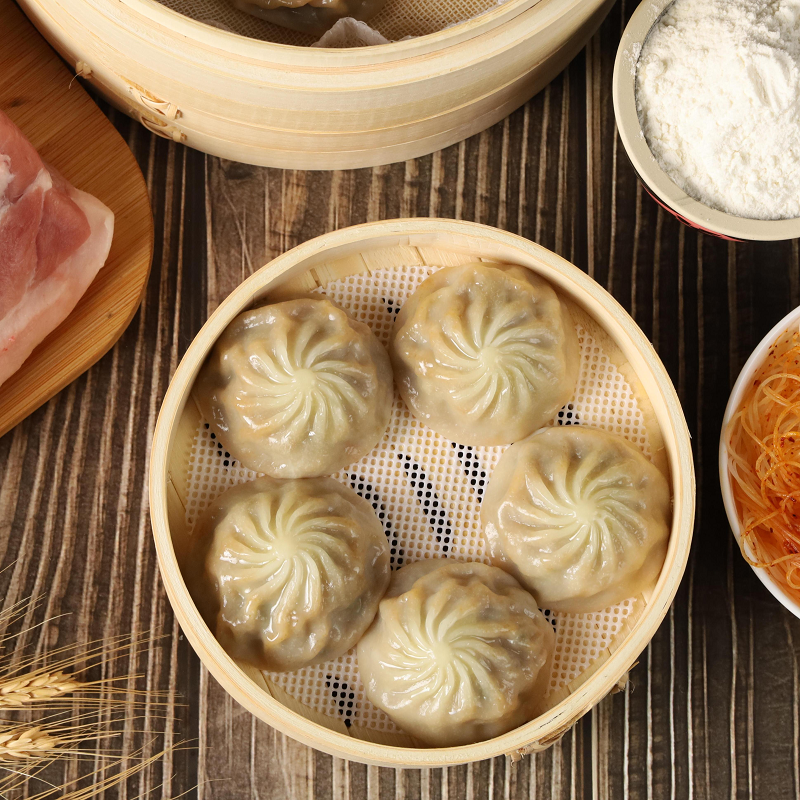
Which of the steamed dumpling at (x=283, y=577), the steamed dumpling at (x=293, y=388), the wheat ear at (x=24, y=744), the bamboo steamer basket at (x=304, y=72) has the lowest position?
the wheat ear at (x=24, y=744)

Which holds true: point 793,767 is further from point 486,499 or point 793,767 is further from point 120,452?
point 120,452

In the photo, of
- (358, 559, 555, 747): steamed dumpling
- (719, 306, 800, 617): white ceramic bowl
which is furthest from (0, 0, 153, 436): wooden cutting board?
(719, 306, 800, 617): white ceramic bowl

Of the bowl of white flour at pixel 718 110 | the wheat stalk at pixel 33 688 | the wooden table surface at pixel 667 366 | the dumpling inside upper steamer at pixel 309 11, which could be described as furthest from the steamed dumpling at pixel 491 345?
the wheat stalk at pixel 33 688

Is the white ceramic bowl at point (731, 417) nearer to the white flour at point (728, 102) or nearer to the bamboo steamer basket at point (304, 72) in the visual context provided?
the white flour at point (728, 102)

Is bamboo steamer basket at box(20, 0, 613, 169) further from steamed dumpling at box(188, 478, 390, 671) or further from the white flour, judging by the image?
steamed dumpling at box(188, 478, 390, 671)

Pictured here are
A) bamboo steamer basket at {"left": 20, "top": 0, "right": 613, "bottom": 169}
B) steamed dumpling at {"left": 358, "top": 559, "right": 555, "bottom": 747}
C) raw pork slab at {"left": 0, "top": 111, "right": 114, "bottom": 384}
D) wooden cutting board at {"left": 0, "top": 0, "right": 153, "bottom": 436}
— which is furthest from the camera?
wooden cutting board at {"left": 0, "top": 0, "right": 153, "bottom": 436}

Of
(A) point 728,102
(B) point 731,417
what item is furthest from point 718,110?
(B) point 731,417
